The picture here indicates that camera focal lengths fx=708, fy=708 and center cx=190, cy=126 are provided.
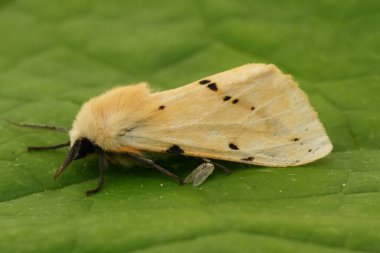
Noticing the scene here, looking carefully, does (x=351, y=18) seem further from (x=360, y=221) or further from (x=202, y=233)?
(x=202, y=233)

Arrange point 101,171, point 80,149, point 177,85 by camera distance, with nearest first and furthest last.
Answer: point 101,171 → point 80,149 → point 177,85

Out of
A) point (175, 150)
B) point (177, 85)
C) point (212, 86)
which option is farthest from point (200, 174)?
point (177, 85)

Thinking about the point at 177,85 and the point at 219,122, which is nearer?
the point at 219,122

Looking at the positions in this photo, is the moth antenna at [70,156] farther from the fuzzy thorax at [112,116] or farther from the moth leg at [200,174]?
the moth leg at [200,174]

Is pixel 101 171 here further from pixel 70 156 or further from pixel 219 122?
pixel 219 122

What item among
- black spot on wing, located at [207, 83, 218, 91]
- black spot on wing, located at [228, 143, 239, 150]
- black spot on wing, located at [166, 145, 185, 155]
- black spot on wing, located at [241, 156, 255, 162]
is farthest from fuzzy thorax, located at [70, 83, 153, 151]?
black spot on wing, located at [241, 156, 255, 162]

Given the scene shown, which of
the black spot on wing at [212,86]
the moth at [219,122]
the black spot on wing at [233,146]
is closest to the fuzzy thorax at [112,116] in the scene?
the moth at [219,122]

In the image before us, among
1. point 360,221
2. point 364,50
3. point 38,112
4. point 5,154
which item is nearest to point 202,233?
point 360,221

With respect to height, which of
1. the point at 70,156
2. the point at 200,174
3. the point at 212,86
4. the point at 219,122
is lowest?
the point at 200,174
